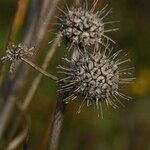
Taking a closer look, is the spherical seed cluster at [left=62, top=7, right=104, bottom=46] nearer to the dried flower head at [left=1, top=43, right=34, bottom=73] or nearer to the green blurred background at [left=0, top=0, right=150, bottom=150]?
the dried flower head at [left=1, top=43, right=34, bottom=73]

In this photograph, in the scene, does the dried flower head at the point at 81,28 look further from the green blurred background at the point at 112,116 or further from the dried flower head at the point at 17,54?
the green blurred background at the point at 112,116

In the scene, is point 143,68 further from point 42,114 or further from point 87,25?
point 87,25

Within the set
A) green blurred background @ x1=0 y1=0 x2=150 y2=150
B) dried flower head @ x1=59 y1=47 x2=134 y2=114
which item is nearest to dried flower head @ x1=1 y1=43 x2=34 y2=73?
dried flower head @ x1=59 y1=47 x2=134 y2=114

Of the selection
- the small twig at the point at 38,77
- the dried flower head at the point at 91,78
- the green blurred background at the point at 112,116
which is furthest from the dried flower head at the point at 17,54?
the green blurred background at the point at 112,116

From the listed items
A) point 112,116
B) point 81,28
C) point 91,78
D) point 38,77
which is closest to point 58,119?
point 91,78

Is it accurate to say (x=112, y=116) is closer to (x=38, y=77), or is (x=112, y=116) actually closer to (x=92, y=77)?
(x=38, y=77)

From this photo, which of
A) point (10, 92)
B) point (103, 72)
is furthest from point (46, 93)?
point (103, 72)
